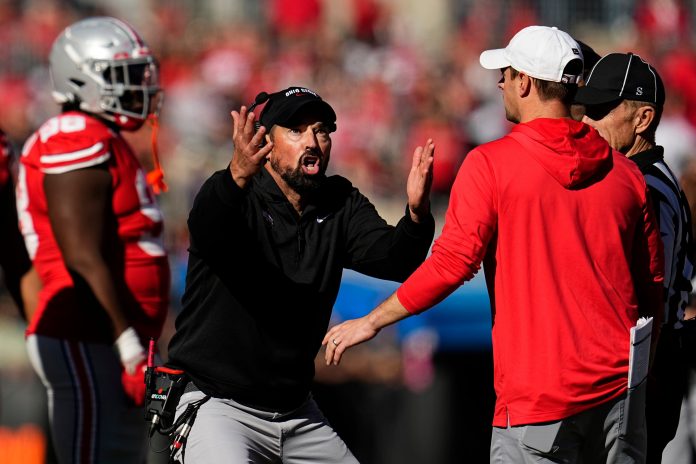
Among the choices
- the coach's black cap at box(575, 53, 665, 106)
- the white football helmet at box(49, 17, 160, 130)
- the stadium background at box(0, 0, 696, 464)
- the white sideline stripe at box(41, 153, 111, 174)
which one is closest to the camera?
the coach's black cap at box(575, 53, 665, 106)

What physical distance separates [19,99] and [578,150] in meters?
9.22

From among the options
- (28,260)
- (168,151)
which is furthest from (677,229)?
(168,151)

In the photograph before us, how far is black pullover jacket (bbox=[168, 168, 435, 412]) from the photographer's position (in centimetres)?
448

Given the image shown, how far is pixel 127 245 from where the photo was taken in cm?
541

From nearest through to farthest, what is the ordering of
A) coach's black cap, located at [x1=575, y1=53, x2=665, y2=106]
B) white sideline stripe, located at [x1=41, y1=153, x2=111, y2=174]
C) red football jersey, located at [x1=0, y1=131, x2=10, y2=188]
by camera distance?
coach's black cap, located at [x1=575, y1=53, x2=665, y2=106] → white sideline stripe, located at [x1=41, y1=153, x2=111, y2=174] → red football jersey, located at [x1=0, y1=131, x2=10, y2=188]

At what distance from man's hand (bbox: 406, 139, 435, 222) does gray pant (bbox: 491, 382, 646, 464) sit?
881 mm

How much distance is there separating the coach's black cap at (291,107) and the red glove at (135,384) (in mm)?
1273

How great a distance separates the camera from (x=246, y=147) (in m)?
4.09

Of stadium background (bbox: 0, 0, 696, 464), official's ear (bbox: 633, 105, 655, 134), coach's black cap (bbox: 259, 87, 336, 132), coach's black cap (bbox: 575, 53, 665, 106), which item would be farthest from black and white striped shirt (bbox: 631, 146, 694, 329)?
stadium background (bbox: 0, 0, 696, 464)

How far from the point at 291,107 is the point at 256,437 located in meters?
1.26

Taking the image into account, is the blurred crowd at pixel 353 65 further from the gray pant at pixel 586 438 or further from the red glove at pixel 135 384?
the gray pant at pixel 586 438

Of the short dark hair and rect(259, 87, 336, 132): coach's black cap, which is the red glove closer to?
rect(259, 87, 336, 132): coach's black cap

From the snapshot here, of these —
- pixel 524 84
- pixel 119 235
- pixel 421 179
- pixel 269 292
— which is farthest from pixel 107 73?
pixel 524 84

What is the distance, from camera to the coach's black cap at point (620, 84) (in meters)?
4.69
